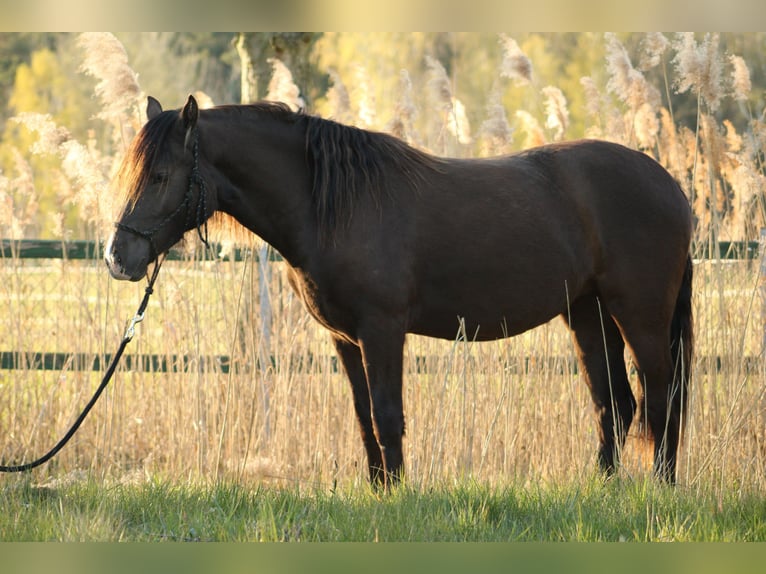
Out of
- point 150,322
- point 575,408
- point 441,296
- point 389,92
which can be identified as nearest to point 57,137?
point 150,322

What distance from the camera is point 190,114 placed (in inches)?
135

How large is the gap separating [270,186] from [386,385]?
103cm

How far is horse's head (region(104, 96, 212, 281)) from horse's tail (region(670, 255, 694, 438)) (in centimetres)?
252

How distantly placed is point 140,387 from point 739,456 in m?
3.71

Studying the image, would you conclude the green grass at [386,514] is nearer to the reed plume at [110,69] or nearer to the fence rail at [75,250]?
the fence rail at [75,250]

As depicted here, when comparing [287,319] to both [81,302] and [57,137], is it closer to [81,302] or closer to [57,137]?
[81,302]

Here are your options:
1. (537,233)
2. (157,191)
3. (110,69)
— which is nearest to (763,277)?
(537,233)

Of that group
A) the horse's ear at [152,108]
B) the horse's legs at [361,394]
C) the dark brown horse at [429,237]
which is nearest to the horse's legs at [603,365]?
the dark brown horse at [429,237]

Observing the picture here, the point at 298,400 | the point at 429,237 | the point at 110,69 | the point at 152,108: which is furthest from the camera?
the point at 298,400

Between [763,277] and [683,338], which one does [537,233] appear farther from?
[763,277]

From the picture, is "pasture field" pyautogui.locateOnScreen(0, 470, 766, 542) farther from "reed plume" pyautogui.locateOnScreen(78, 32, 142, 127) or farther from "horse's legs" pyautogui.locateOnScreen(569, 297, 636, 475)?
"reed plume" pyautogui.locateOnScreen(78, 32, 142, 127)

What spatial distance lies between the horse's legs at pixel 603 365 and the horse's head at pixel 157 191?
84.6 inches

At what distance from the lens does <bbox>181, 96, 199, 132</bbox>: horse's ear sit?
339 cm

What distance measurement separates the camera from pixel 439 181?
13.0ft
